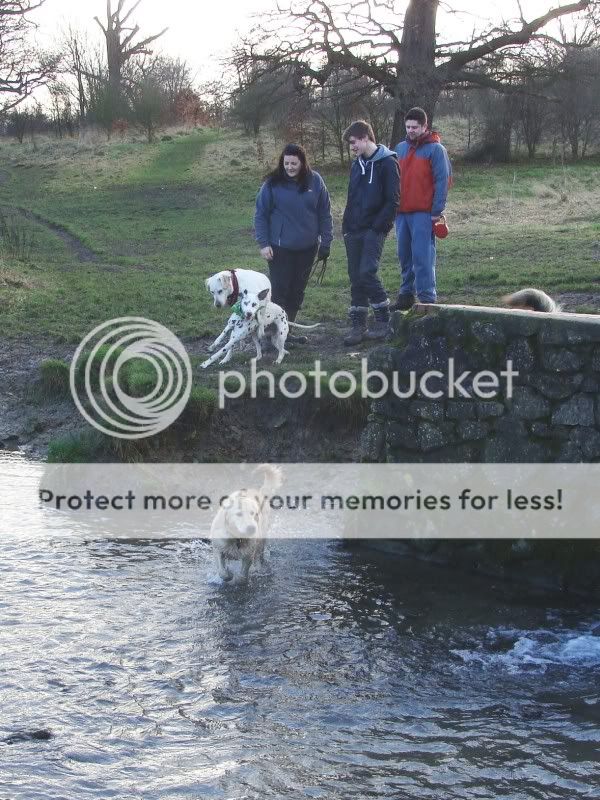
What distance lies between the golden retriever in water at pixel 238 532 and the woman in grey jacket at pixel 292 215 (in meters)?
4.63

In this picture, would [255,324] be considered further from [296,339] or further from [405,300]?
[405,300]

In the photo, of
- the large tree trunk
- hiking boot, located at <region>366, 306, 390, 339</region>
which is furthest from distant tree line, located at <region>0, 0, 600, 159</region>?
hiking boot, located at <region>366, 306, 390, 339</region>

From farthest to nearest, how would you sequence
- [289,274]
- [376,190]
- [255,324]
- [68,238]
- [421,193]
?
[68,238] < [289,274] < [255,324] < [376,190] < [421,193]

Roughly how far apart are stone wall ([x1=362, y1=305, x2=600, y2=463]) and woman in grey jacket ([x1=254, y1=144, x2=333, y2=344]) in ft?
10.9

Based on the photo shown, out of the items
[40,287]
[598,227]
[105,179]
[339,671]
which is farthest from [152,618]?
[105,179]

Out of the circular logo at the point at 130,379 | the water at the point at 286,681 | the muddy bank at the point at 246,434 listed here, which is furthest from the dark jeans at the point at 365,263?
the water at the point at 286,681

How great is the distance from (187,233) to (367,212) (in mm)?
14907

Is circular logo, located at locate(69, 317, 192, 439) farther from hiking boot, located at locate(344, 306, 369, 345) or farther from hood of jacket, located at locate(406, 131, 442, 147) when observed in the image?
hood of jacket, located at locate(406, 131, 442, 147)

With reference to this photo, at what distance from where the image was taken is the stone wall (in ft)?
24.1

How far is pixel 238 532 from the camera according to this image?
23.4 feet

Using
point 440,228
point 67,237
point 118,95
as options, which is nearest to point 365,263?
point 440,228

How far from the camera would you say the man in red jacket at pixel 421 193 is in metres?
10.6

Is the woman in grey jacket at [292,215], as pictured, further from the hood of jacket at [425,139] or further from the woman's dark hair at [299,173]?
the hood of jacket at [425,139]

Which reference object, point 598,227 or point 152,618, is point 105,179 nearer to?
point 598,227
